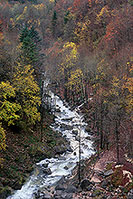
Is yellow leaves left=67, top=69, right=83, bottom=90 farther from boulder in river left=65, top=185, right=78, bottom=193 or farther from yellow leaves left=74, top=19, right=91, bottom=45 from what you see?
boulder in river left=65, top=185, right=78, bottom=193

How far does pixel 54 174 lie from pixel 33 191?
3.20 meters

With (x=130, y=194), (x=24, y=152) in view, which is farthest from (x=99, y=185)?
(x=24, y=152)

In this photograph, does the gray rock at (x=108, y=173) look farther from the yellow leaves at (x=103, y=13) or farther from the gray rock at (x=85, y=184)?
the yellow leaves at (x=103, y=13)

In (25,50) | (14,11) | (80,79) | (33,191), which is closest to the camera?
(33,191)

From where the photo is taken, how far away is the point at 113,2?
193 feet

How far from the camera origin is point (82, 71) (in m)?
38.2

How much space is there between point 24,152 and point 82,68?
22.7 meters

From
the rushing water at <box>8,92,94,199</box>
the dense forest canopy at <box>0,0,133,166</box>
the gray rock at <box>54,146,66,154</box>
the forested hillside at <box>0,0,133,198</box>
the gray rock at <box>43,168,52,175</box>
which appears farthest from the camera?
the gray rock at <box>54,146,66,154</box>

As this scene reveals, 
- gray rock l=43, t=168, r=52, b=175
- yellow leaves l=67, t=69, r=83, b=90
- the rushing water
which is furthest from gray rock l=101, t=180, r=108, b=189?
yellow leaves l=67, t=69, r=83, b=90

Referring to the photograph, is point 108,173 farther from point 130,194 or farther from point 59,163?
point 59,163

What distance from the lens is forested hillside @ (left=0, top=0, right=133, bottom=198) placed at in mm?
20000

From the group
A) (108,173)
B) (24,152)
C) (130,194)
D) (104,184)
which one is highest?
(108,173)

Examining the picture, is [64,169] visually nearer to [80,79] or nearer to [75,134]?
[75,134]

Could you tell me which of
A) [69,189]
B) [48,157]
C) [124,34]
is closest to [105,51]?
[124,34]
